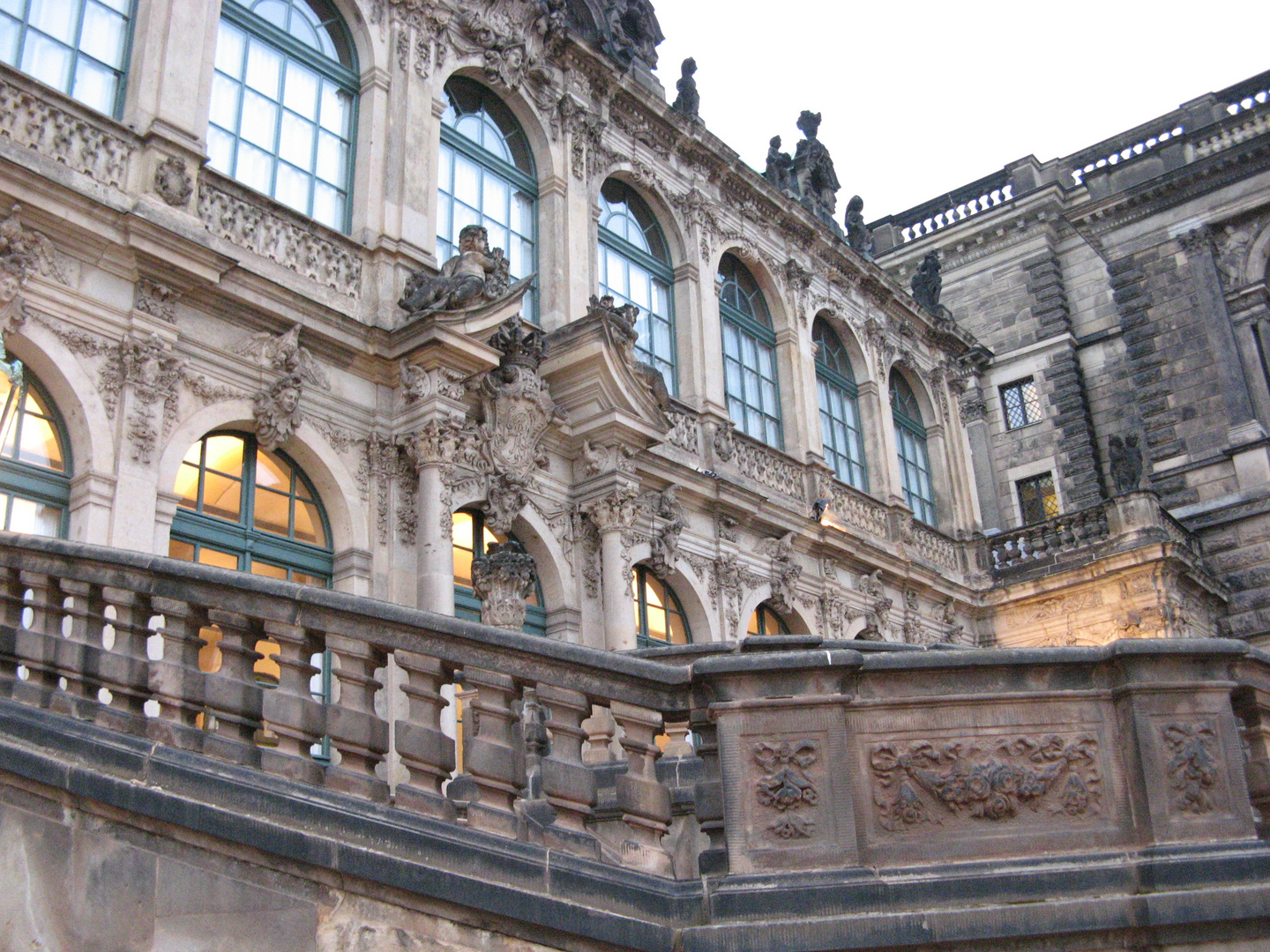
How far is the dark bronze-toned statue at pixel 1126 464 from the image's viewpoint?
74.8 feet

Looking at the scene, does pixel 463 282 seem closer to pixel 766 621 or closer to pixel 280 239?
pixel 280 239

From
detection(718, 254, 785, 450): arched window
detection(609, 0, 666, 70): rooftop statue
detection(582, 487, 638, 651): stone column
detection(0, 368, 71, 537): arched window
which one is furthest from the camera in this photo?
detection(718, 254, 785, 450): arched window

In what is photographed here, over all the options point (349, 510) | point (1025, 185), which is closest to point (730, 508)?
point (349, 510)

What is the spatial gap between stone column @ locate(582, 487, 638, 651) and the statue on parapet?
110 inches

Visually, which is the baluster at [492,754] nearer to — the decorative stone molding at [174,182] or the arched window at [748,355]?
the decorative stone molding at [174,182]

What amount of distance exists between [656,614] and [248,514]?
607 cm

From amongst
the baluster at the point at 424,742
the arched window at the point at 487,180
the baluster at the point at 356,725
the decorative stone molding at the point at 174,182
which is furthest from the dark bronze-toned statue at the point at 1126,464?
the baluster at the point at 356,725

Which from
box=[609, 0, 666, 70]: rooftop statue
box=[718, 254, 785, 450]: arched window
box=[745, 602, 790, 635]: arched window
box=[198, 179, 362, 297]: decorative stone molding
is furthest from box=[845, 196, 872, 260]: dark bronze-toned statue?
box=[198, 179, 362, 297]: decorative stone molding

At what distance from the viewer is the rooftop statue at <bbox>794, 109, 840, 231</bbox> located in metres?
23.0

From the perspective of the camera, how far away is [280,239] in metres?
12.0

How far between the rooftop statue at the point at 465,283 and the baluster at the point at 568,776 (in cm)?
771

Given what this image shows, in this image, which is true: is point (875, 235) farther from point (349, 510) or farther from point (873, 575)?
point (349, 510)

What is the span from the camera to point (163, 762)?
469cm

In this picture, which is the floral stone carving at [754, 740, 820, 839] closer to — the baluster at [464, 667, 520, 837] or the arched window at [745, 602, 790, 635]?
the baluster at [464, 667, 520, 837]
